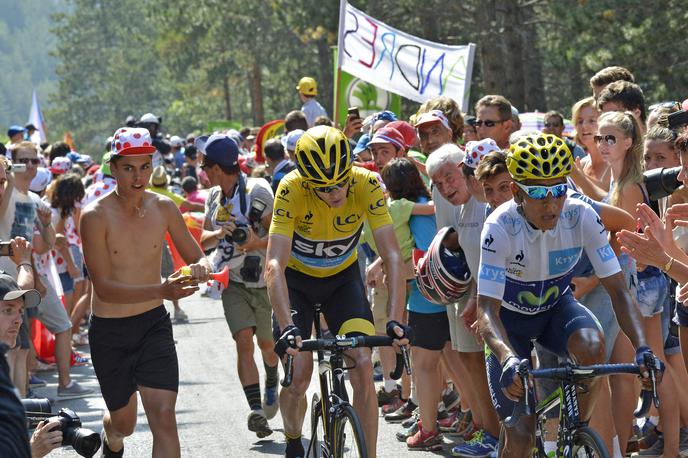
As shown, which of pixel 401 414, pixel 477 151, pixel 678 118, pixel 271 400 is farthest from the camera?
pixel 401 414

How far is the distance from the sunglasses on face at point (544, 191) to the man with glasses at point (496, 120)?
3.69 meters

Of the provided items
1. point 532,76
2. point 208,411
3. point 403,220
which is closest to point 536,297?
point 403,220

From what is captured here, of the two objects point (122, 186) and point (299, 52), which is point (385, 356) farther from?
point (299, 52)

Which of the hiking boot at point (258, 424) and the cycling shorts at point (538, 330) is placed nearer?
the cycling shorts at point (538, 330)

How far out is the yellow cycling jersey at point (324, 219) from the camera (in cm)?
708

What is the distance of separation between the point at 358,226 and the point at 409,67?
750cm

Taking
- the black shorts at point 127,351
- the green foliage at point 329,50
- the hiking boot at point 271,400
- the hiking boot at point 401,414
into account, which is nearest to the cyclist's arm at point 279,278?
the black shorts at point 127,351

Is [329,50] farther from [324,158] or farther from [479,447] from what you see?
[324,158]

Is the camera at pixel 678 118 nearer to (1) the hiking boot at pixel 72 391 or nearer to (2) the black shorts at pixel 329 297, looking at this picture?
(2) the black shorts at pixel 329 297

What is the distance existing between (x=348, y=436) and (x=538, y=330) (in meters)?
1.13

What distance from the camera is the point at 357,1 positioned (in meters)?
32.0

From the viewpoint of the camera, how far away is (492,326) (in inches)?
231

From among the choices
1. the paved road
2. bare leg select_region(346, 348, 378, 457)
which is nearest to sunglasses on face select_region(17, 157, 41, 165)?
the paved road

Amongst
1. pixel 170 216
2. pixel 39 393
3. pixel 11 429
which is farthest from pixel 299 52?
pixel 11 429
